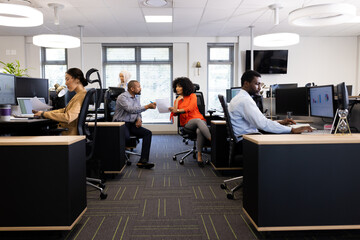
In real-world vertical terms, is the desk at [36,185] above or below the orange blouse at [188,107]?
below

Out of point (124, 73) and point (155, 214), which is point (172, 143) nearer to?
point (124, 73)

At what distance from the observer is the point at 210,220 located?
74.6 inches

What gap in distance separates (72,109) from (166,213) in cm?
114

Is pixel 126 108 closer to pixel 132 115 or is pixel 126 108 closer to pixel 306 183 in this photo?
→ pixel 132 115

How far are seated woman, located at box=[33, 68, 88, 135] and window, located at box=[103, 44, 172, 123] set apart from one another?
4326mm

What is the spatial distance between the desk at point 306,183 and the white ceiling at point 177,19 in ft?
10.9

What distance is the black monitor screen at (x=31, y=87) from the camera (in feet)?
9.65

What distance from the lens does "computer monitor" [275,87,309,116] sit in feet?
8.95

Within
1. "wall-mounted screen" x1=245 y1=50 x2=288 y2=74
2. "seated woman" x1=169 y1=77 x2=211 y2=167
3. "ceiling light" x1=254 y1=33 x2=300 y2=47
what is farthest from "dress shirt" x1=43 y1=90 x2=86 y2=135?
"wall-mounted screen" x1=245 y1=50 x2=288 y2=74

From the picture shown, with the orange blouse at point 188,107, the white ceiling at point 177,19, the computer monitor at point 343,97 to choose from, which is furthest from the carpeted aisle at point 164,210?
the white ceiling at point 177,19

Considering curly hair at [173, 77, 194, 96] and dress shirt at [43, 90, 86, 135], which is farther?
curly hair at [173, 77, 194, 96]

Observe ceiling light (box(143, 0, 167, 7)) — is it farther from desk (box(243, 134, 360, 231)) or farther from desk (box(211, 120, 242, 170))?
desk (box(243, 134, 360, 231))

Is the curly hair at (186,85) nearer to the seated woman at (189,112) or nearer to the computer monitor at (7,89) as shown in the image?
the seated woman at (189,112)

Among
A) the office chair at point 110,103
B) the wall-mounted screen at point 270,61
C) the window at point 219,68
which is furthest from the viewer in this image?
the window at point 219,68
